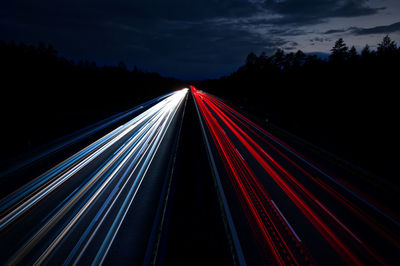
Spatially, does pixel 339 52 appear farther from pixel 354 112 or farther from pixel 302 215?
pixel 302 215

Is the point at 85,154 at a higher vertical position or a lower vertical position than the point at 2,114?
lower

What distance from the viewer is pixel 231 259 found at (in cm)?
664

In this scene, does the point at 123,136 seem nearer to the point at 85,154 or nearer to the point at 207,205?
the point at 85,154

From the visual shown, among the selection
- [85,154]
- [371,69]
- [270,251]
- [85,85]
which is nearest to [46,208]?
[85,154]

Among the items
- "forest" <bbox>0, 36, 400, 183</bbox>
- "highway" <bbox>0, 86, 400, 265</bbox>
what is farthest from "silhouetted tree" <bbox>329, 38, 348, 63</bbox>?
"highway" <bbox>0, 86, 400, 265</bbox>

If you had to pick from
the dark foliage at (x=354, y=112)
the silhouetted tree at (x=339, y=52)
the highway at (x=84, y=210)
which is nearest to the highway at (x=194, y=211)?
the highway at (x=84, y=210)

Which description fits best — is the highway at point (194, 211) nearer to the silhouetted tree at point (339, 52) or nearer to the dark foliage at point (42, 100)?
the dark foliage at point (42, 100)

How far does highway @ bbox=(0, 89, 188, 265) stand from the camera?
6793 millimetres

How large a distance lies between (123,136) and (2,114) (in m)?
18.1

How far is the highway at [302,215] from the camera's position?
697 centimetres

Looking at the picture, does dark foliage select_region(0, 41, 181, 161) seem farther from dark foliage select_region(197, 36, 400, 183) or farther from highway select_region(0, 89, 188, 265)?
dark foliage select_region(197, 36, 400, 183)

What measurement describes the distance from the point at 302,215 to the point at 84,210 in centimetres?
945

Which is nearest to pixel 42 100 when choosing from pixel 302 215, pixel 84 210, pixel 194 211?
pixel 84 210

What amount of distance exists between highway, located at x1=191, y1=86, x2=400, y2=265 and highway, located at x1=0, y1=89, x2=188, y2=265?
3949 mm
